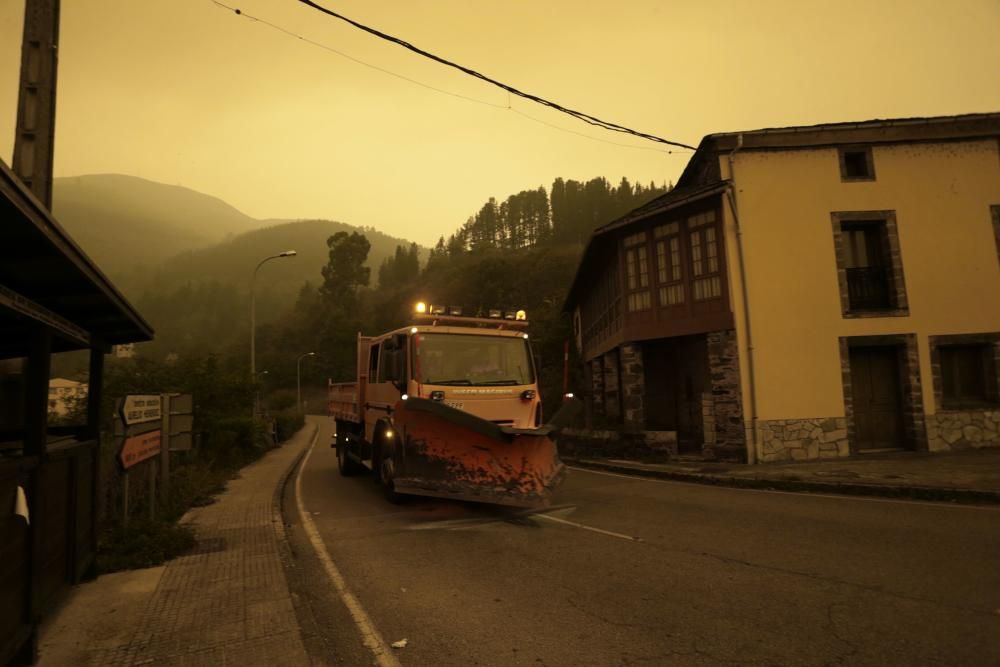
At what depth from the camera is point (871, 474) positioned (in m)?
10.8

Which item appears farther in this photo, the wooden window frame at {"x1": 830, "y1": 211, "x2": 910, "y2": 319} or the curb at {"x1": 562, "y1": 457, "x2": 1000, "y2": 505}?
the wooden window frame at {"x1": 830, "y1": 211, "x2": 910, "y2": 319}

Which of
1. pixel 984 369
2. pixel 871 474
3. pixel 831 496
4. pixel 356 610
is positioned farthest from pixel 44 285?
pixel 984 369

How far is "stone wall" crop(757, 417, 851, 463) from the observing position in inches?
541

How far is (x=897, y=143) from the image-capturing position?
48.4ft

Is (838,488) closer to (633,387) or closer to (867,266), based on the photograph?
(633,387)

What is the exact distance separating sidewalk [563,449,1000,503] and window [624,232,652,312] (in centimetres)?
492

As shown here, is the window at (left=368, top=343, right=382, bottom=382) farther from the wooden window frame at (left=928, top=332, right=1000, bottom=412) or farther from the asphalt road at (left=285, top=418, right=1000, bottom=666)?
the wooden window frame at (left=928, top=332, right=1000, bottom=412)

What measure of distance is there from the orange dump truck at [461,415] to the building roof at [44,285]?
3.76m

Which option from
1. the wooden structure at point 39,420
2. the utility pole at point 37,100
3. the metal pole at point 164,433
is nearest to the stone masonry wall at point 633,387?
the metal pole at point 164,433

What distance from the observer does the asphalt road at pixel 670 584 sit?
384 cm

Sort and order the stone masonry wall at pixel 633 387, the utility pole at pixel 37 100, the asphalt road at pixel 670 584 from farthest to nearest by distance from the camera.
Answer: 1. the stone masonry wall at pixel 633 387
2. the utility pole at pixel 37 100
3. the asphalt road at pixel 670 584

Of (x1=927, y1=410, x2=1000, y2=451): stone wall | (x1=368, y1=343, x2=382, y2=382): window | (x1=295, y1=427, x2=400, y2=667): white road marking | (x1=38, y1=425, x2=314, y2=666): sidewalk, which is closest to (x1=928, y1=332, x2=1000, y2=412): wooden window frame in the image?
(x1=927, y1=410, x2=1000, y2=451): stone wall

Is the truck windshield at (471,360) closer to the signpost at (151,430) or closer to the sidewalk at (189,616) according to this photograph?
the sidewalk at (189,616)

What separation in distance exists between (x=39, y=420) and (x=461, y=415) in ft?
15.0
